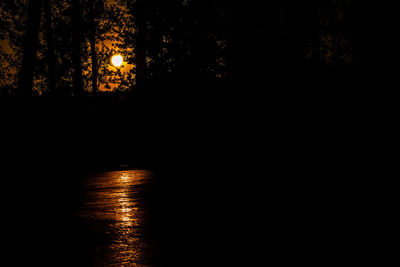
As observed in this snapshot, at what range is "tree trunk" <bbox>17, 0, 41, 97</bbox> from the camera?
33.0 ft

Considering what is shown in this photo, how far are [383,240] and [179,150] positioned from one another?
26.4ft

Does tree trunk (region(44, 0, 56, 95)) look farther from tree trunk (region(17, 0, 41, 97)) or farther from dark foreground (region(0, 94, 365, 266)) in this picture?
dark foreground (region(0, 94, 365, 266))

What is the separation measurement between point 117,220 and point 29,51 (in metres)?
9.61

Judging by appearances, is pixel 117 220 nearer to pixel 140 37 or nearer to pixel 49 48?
pixel 140 37

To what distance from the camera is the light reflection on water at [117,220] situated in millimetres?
1871

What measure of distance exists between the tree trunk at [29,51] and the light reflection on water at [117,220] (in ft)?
22.5

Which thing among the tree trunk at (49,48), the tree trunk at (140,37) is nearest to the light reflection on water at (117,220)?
the tree trunk at (140,37)

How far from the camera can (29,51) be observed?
33.5ft

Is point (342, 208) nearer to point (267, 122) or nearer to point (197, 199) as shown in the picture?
point (197, 199)

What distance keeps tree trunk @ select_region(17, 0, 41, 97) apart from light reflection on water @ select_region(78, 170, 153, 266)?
6.85 m

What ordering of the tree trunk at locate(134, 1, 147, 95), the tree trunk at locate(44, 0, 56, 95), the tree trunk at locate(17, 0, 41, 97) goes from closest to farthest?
the tree trunk at locate(17, 0, 41, 97)
the tree trunk at locate(134, 1, 147, 95)
the tree trunk at locate(44, 0, 56, 95)

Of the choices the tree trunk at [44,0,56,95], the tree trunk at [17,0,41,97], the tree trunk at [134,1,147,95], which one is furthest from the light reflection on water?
the tree trunk at [44,0,56,95]

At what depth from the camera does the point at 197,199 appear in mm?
3359

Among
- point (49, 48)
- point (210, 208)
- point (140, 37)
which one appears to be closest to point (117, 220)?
point (210, 208)
